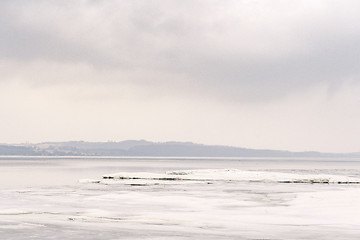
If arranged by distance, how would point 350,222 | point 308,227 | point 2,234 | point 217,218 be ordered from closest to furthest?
point 2,234 → point 308,227 → point 350,222 → point 217,218

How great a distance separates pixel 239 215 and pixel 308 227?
13.5 ft

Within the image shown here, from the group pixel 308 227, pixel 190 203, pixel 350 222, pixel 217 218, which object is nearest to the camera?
pixel 308 227

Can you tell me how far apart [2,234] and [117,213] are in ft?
23.6

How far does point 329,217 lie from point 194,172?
155 ft

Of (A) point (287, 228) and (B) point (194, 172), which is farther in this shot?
(B) point (194, 172)

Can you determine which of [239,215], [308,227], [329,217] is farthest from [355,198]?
[308,227]

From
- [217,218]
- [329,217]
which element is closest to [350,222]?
[329,217]

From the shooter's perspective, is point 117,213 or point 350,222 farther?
point 117,213

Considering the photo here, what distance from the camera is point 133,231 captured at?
1636 centimetres

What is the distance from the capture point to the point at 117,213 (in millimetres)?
21969

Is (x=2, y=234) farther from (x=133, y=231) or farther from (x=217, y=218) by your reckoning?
(x=217, y=218)

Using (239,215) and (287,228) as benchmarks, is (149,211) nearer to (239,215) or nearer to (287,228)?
(239,215)

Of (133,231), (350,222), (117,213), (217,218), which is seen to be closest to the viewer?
(133,231)

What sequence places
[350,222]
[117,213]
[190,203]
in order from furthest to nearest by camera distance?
[190,203] < [117,213] < [350,222]
